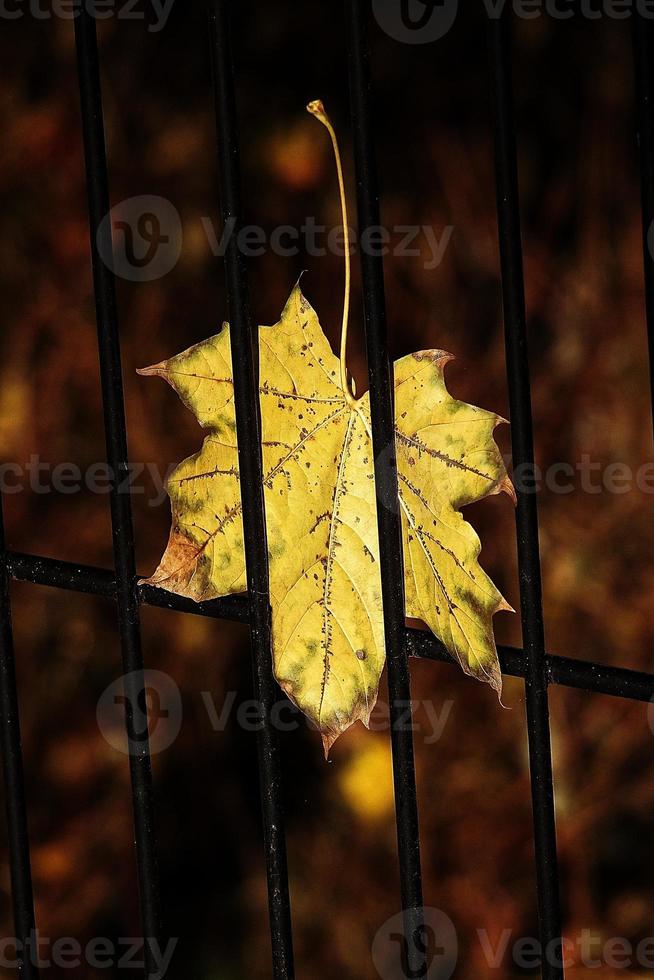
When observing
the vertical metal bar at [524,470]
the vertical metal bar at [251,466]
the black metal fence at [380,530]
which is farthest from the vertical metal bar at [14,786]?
the vertical metal bar at [524,470]

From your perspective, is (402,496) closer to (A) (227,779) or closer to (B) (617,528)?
(B) (617,528)

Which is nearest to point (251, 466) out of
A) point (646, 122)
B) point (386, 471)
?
point (386, 471)

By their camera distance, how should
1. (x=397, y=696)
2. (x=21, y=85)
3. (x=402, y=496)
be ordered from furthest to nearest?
(x=21, y=85) < (x=402, y=496) < (x=397, y=696)

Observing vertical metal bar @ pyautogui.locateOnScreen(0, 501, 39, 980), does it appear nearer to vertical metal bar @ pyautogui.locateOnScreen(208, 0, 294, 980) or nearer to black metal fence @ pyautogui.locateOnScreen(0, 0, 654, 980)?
black metal fence @ pyautogui.locateOnScreen(0, 0, 654, 980)

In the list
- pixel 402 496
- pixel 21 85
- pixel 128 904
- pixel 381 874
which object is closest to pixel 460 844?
pixel 381 874

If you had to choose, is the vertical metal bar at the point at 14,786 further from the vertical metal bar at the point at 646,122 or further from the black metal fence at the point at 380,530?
the vertical metal bar at the point at 646,122

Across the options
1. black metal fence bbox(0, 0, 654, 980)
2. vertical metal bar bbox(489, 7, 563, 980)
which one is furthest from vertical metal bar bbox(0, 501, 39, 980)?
vertical metal bar bbox(489, 7, 563, 980)
